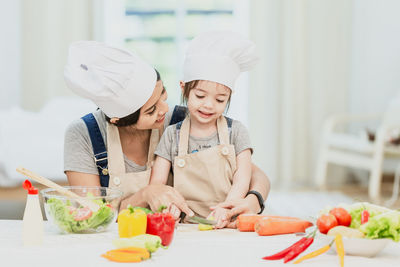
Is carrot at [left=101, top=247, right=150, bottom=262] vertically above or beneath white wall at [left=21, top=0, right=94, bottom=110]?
beneath

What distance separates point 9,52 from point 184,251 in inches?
199

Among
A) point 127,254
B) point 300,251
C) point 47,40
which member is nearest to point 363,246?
point 300,251

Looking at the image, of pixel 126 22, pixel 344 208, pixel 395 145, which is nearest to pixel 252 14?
pixel 126 22

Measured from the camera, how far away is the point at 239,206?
6.20ft

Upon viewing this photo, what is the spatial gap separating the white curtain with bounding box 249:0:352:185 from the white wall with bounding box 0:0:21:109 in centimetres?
240

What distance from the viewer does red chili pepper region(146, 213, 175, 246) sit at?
153 cm

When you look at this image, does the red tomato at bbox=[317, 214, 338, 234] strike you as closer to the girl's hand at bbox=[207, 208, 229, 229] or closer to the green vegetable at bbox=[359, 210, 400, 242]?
the green vegetable at bbox=[359, 210, 400, 242]

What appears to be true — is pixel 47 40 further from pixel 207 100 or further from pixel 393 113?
pixel 207 100

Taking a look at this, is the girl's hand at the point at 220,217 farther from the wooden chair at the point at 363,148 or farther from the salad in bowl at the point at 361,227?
the wooden chair at the point at 363,148

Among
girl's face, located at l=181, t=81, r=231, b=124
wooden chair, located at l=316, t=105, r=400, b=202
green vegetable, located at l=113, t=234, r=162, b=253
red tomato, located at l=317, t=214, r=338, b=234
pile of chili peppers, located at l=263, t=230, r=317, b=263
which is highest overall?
girl's face, located at l=181, t=81, r=231, b=124

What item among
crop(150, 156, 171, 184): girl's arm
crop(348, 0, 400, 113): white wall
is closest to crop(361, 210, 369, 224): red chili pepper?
crop(150, 156, 171, 184): girl's arm

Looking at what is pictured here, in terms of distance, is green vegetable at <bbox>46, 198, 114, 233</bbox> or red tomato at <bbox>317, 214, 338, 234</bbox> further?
green vegetable at <bbox>46, 198, 114, 233</bbox>

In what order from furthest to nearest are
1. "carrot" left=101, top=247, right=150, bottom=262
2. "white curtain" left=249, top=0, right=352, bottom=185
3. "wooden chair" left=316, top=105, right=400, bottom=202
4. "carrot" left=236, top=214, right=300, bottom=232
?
"white curtain" left=249, top=0, right=352, bottom=185, "wooden chair" left=316, top=105, right=400, bottom=202, "carrot" left=236, top=214, right=300, bottom=232, "carrot" left=101, top=247, right=150, bottom=262

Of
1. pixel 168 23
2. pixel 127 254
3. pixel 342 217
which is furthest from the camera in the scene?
pixel 168 23
